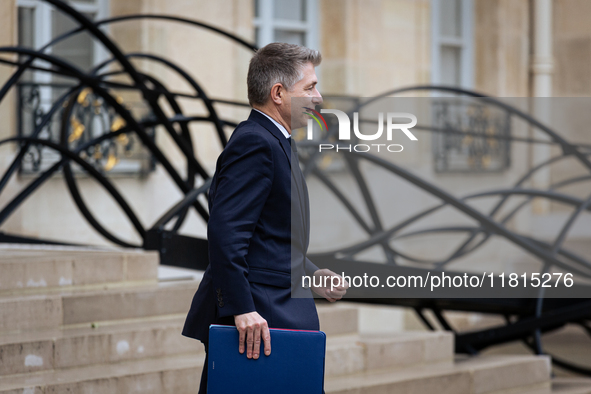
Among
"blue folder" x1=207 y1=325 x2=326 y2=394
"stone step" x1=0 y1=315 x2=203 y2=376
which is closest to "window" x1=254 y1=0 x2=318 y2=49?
"stone step" x1=0 y1=315 x2=203 y2=376

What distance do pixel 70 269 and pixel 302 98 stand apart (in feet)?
6.93

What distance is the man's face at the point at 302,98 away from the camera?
6.15ft

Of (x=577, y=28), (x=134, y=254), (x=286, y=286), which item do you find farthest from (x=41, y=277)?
(x=577, y=28)

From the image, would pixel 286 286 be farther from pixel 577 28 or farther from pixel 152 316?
pixel 577 28

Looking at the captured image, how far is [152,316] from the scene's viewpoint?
3582 millimetres

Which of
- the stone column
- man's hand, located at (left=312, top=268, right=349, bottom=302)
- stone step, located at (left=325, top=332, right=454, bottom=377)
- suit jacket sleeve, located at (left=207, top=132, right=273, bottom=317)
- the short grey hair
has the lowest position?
stone step, located at (left=325, top=332, right=454, bottom=377)

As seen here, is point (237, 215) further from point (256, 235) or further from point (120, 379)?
point (120, 379)

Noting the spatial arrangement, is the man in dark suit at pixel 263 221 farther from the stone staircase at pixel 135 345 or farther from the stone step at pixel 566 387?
the stone step at pixel 566 387

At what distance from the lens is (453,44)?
998 cm

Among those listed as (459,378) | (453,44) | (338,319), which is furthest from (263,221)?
(453,44)

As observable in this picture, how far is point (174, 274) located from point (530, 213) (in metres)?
7.33

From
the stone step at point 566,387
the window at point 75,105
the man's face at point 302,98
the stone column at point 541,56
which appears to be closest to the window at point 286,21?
the window at point 75,105

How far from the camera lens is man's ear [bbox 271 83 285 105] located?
6.18 ft

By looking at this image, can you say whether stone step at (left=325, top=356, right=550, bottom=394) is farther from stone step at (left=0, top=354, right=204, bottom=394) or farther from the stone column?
the stone column
